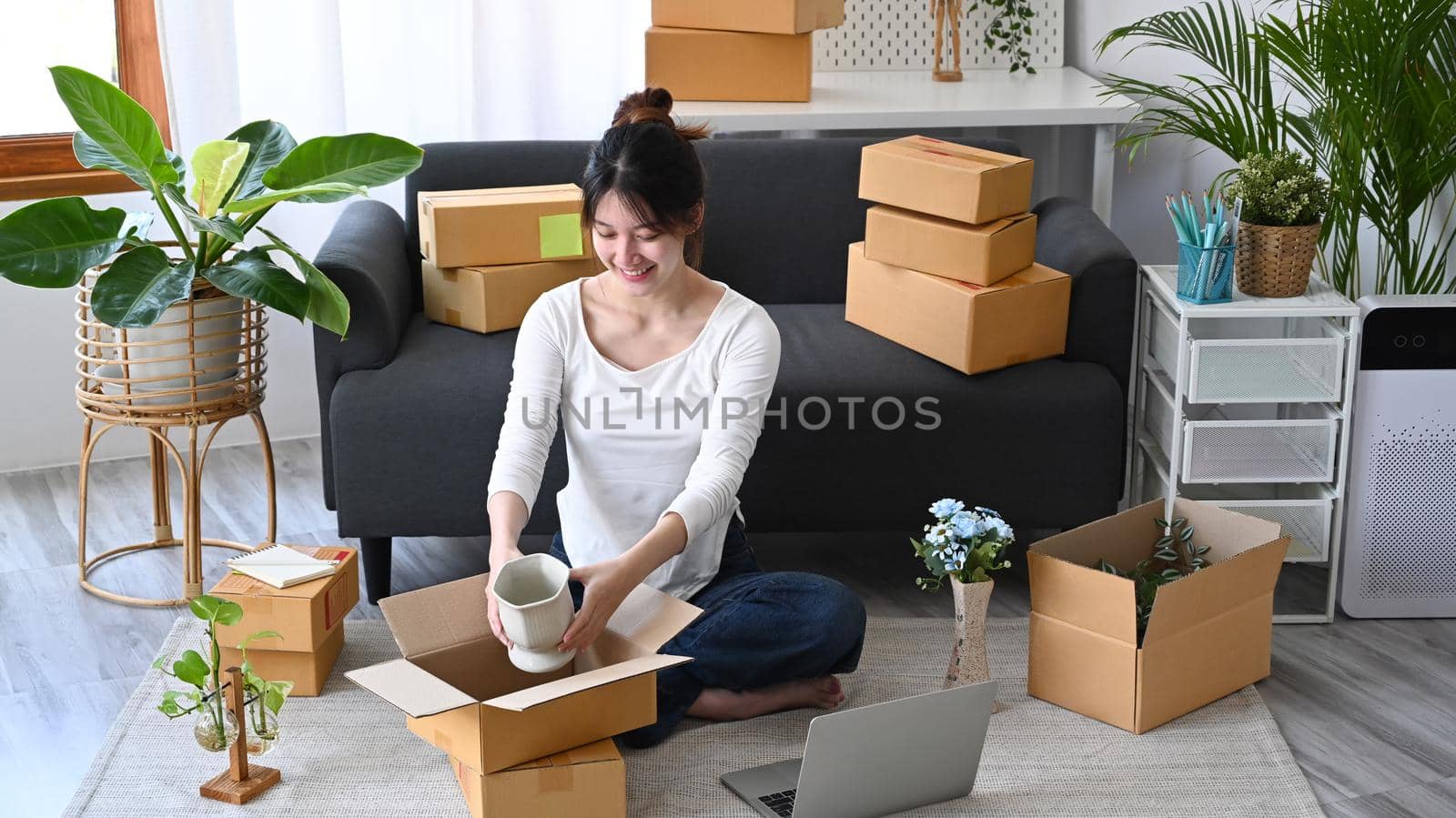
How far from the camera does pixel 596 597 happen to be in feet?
6.13

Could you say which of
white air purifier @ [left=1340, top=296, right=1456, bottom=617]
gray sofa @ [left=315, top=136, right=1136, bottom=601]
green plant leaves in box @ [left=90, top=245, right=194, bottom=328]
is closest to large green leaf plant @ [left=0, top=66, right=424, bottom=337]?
green plant leaves in box @ [left=90, top=245, right=194, bottom=328]

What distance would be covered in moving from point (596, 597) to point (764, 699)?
41 centimetres

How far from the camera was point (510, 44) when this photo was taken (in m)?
3.37

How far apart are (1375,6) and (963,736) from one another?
1352 mm

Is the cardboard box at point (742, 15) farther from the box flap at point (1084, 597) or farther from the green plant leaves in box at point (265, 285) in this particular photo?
the box flap at point (1084, 597)

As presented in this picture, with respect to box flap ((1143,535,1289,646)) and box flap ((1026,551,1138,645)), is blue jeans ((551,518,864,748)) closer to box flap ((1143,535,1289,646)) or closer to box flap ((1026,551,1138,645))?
box flap ((1026,551,1138,645))

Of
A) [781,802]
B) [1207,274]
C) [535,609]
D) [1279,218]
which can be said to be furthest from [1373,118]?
[535,609]

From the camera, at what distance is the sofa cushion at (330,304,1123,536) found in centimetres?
241

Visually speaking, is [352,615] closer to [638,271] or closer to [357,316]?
[357,316]

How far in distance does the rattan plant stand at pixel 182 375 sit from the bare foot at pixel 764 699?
96 centimetres

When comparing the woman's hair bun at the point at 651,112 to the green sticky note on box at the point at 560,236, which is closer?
the woman's hair bun at the point at 651,112

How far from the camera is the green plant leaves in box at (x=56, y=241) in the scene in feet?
7.16

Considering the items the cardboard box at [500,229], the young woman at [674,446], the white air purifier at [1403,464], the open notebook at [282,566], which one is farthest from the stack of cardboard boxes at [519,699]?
the white air purifier at [1403,464]

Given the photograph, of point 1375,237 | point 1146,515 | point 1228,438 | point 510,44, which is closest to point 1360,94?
point 1375,237
